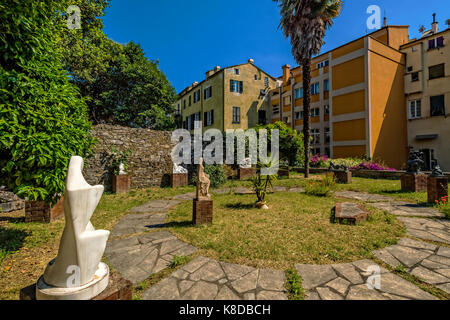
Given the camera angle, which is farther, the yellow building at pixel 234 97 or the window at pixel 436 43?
the yellow building at pixel 234 97

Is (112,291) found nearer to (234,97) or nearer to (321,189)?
(321,189)

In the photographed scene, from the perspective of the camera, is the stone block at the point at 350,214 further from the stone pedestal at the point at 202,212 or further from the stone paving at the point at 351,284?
the stone pedestal at the point at 202,212

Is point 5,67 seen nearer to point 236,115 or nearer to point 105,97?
point 105,97

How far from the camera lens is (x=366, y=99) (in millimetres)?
17406

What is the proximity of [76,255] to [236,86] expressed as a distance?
22094 millimetres

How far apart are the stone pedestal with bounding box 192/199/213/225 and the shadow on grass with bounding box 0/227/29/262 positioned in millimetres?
3412

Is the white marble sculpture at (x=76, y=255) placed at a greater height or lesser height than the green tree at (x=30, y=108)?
lesser

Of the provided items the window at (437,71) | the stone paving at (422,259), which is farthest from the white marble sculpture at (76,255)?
the window at (437,71)

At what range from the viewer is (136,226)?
4867 millimetres

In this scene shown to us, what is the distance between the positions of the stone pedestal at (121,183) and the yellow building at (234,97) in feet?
42.4

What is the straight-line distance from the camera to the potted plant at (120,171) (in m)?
9.30

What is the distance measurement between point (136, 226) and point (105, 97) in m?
16.2

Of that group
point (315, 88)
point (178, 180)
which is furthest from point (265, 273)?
point (315, 88)

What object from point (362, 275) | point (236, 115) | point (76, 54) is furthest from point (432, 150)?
point (76, 54)
